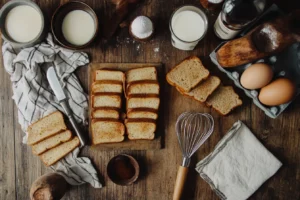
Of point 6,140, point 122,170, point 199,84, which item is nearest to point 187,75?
point 199,84

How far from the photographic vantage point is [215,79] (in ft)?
4.03

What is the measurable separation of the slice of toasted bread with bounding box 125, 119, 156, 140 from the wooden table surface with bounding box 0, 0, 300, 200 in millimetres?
58

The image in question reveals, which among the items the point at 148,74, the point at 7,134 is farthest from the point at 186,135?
the point at 7,134

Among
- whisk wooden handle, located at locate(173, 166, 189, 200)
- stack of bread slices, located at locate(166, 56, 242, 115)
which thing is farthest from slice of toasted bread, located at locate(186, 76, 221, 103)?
whisk wooden handle, located at locate(173, 166, 189, 200)

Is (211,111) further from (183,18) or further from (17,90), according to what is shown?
(17,90)

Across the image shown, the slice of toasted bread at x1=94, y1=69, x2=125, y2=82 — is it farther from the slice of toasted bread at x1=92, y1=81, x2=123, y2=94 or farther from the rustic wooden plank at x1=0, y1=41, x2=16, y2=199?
the rustic wooden plank at x1=0, y1=41, x2=16, y2=199

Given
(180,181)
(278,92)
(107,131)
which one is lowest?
(180,181)

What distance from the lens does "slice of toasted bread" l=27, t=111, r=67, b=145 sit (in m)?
1.23

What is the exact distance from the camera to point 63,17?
4.00 ft

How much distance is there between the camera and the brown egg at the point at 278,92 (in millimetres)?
1098

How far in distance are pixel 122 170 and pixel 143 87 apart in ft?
0.92

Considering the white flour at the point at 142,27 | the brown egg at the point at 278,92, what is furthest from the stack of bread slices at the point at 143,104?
the brown egg at the point at 278,92

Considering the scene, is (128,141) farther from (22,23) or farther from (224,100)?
(22,23)

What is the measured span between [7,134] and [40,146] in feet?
0.43
